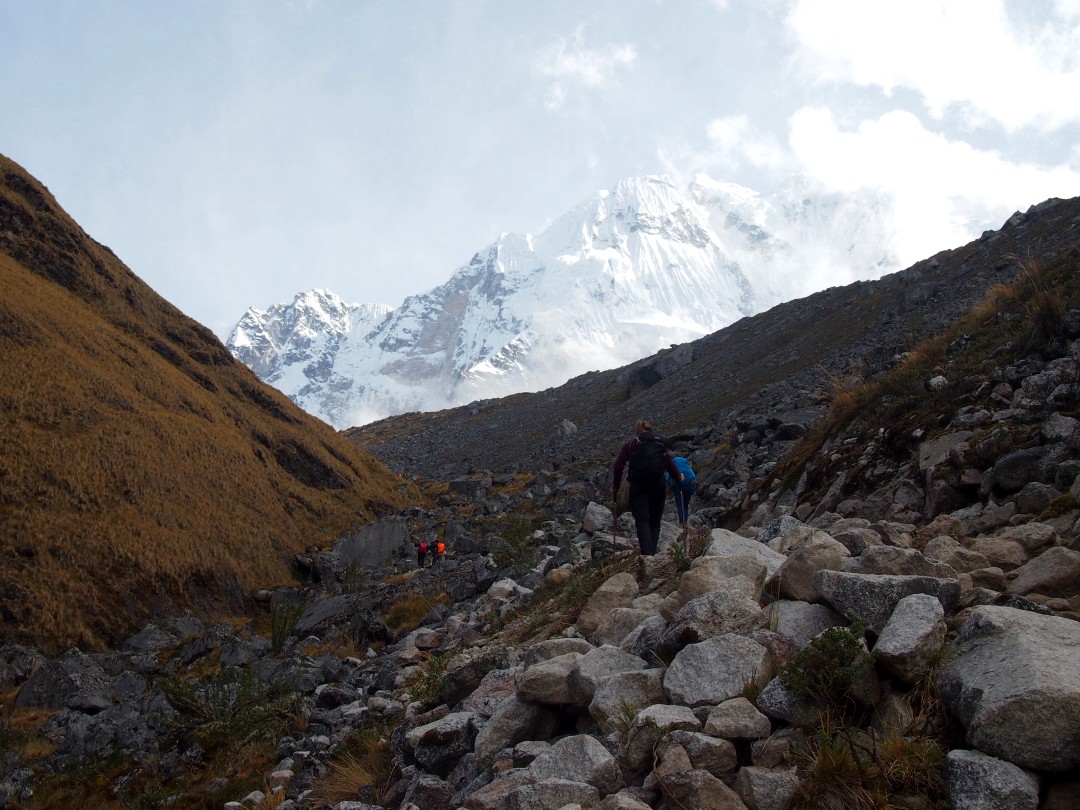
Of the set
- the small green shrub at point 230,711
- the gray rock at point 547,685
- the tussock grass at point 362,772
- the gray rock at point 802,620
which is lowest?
the tussock grass at point 362,772

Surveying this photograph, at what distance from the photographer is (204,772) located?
6.39m

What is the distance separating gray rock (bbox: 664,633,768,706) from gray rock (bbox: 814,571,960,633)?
49 cm

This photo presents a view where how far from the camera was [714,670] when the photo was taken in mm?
3449

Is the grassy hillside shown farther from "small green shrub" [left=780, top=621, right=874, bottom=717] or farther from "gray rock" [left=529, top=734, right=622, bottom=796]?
"small green shrub" [left=780, top=621, right=874, bottom=717]

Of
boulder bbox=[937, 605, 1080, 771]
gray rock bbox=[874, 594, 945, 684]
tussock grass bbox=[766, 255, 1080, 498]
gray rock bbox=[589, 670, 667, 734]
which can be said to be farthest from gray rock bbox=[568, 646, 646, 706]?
tussock grass bbox=[766, 255, 1080, 498]

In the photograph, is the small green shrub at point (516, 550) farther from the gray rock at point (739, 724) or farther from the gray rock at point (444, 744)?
the gray rock at point (739, 724)

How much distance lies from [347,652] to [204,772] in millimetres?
3134

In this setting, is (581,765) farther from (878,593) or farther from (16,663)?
(16,663)

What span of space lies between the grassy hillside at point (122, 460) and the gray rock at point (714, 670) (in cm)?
1061

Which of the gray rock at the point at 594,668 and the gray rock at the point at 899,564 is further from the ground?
the gray rock at the point at 899,564

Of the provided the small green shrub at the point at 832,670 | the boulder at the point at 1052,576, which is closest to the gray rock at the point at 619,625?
the small green shrub at the point at 832,670

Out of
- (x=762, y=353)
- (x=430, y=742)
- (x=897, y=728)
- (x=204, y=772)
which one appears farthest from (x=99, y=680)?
(x=762, y=353)

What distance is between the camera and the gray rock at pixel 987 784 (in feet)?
7.59

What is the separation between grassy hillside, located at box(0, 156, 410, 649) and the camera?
11.6 meters
